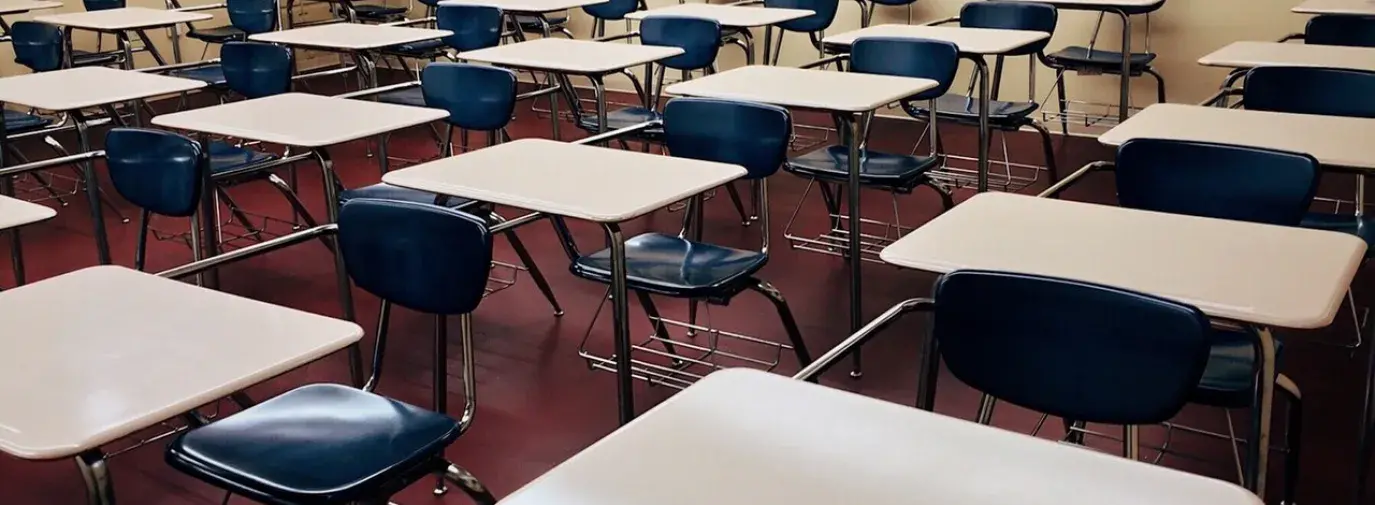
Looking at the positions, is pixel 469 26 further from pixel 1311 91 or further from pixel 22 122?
pixel 1311 91

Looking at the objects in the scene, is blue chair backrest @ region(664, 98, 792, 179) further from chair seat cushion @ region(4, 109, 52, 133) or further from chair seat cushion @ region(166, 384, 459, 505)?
chair seat cushion @ region(4, 109, 52, 133)

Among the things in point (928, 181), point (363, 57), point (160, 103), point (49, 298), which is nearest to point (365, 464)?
point (49, 298)

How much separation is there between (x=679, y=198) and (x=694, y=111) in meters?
0.96

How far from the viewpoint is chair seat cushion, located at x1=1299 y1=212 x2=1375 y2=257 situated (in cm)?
337

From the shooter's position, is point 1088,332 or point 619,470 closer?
point 619,470

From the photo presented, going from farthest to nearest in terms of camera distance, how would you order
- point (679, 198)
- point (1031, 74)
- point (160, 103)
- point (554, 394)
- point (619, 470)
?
1. point (160, 103)
2. point (1031, 74)
3. point (554, 394)
4. point (679, 198)
5. point (619, 470)

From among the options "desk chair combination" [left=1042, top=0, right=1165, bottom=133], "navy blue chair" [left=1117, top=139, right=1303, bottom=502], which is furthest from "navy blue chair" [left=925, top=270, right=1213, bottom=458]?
"desk chair combination" [left=1042, top=0, right=1165, bottom=133]

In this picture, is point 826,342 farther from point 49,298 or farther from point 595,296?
point 49,298

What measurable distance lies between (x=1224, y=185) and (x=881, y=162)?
1.60 meters

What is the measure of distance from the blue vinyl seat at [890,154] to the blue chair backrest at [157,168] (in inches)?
74.2

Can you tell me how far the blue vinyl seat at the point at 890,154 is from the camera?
13.4 feet

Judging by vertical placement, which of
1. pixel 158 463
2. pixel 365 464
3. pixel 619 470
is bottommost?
pixel 158 463

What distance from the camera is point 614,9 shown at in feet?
24.5

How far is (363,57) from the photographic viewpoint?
550 centimetres
